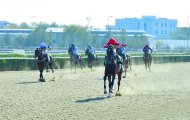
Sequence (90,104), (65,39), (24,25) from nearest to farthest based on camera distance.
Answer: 1. (90,104)
2. (65,39)
3. (24,25)

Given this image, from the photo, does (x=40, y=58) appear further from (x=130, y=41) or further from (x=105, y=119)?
(x=130, y=41)

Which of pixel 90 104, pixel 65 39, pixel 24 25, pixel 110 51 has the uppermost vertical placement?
pixel 24 25

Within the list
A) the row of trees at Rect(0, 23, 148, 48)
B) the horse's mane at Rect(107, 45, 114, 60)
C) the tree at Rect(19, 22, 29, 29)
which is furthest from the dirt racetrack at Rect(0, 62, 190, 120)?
the tree at Rect(19, 22, 29, 29)

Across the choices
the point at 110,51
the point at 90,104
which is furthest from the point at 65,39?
the point at 90,104

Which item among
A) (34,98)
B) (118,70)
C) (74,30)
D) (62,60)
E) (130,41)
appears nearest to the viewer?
(34,98)

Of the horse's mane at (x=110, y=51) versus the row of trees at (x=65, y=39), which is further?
the row of trees at (x=65, y=39)

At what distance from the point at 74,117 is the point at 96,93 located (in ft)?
21.4

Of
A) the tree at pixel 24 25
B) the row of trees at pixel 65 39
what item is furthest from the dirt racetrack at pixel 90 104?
the tree at pixel 24 25

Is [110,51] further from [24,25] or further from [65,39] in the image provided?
[24,25]

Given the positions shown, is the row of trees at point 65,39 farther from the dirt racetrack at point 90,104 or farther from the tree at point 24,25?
the dirt racetrack at point 90,104

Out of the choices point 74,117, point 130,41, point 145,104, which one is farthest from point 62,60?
point 130,41

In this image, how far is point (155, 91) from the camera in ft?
68.5

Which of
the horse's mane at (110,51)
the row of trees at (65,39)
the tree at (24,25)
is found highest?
the tree at (24,25)

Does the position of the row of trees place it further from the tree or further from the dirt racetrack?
the dirt racetrack
